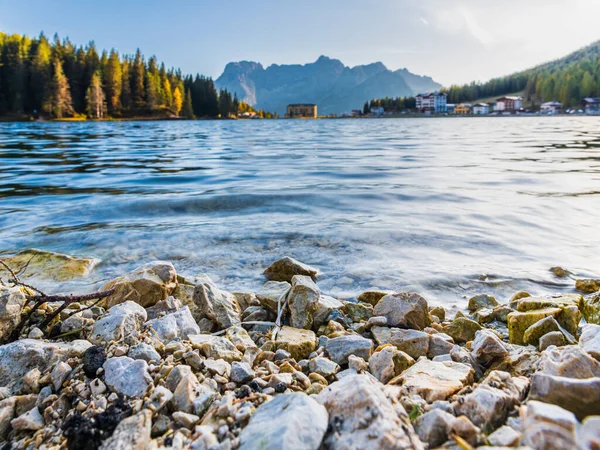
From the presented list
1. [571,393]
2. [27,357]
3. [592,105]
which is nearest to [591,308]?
[571,393]

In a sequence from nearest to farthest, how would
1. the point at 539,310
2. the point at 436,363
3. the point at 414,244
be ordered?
the point at 436,363, the point at 539,310, the point at 414,244

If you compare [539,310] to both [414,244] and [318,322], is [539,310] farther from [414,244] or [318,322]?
[414,244]

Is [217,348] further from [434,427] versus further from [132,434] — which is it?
[434,427]

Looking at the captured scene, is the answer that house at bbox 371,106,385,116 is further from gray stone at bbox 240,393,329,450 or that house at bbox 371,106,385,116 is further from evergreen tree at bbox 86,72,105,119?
gray stone at bbox 240,393,329,450

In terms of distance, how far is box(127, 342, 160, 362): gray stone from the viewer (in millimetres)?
2346

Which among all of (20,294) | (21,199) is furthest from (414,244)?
(21,199)

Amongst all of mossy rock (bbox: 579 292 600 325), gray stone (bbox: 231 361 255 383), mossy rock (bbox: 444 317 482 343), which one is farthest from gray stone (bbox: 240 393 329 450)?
mossy rock (bbox: 579 292 600 325)

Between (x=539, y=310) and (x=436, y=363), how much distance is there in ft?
4.57

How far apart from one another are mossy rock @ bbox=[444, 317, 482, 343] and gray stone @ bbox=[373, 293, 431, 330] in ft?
0.71

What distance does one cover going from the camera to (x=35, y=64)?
104 metres

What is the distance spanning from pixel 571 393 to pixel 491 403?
0.30 meters

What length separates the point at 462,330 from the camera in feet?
11.0

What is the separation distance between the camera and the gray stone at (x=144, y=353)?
7.70 ft

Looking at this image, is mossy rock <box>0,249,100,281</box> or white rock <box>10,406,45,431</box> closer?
white rock <box>10,406,45,431</box>
